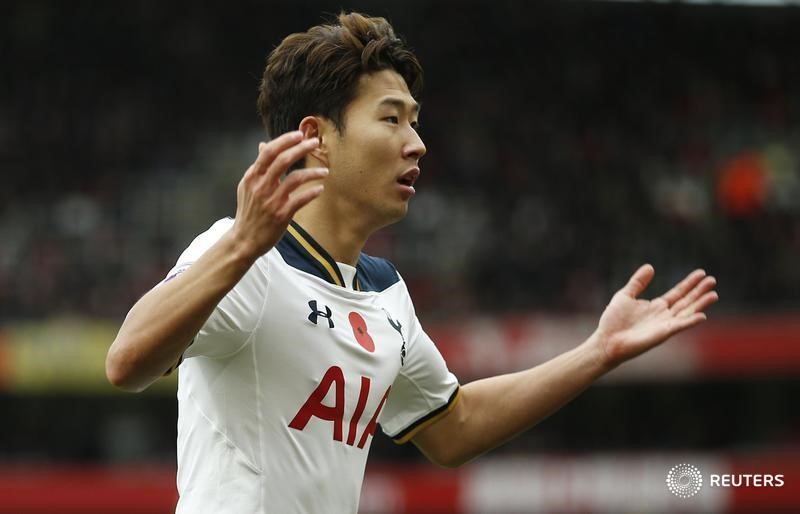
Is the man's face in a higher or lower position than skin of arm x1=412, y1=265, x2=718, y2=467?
higher

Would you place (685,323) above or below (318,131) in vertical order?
below

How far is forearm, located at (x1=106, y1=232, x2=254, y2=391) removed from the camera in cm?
271

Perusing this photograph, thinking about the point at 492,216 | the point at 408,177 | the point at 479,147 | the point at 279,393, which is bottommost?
the point at 279,393

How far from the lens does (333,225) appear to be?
356 cm

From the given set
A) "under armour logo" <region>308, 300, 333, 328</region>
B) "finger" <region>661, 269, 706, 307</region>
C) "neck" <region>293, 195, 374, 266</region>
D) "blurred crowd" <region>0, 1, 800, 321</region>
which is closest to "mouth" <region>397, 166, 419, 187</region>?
"neck" <region>293, 195, 374, 266</region>

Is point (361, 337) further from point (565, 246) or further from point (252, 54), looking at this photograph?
point (252, 54)

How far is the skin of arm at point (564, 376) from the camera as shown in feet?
11.9

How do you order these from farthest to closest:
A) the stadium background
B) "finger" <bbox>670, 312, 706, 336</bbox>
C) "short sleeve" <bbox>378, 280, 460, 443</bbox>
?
1. the stadium background
2. "short sleeve" <bbox>378, 280, 460, 443</bbox>
3. "finger" <bbox>670, 312, 706, 336</bbox>

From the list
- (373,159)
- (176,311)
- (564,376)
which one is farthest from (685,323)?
(176,311)

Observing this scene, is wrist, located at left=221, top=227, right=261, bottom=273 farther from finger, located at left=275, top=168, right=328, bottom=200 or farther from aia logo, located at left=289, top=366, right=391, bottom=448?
aia logo, located at left=289, top=366, right=391, bottom=448

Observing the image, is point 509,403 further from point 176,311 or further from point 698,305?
point 176,311

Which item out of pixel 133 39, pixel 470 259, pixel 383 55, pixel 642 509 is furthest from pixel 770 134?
pixel 383 55

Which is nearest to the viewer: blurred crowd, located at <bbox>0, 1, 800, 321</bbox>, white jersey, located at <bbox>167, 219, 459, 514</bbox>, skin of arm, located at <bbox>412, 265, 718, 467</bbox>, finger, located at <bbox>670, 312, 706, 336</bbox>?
white jersey, located at <bbox>167, 219, 459, 514</bbox>

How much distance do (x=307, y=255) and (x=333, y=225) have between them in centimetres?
16
